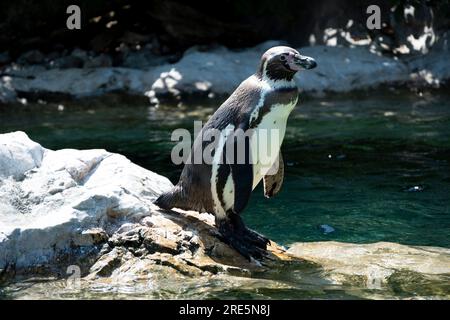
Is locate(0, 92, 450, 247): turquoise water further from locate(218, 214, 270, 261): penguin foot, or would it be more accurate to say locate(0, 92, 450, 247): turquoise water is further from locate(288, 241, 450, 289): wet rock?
locate(218, 214, 270, 261): penguin foot

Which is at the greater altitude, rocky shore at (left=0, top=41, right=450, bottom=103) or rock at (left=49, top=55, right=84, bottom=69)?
rock at (left=49, top=55, right=84, bottom=69)

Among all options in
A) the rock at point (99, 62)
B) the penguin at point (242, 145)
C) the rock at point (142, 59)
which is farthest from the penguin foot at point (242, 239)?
the rock at point (99, 62)

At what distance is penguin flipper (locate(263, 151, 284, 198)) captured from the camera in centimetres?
543

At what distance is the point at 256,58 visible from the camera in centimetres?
1309

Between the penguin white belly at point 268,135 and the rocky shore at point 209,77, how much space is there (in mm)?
7304

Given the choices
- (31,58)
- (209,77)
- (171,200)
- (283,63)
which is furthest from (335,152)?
(31,58)

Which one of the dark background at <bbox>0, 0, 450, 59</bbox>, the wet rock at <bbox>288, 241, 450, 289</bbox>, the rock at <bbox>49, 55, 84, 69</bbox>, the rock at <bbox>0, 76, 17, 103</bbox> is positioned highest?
the dark background at <bbox>0, 0, 450, 59</bbox>

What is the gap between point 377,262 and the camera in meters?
5.01

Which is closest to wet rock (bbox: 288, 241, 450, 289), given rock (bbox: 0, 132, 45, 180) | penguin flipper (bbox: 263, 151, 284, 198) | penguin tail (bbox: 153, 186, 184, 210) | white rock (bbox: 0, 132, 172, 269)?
penguin flipper (bbox: 263, 151, 284, 198)

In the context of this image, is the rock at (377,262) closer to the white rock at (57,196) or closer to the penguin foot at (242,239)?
the penguin foot at (242,239)

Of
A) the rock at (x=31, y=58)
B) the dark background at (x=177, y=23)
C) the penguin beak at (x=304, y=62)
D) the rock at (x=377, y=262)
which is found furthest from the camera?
the rock at (x=31, y=58)

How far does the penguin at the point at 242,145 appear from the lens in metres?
4.81

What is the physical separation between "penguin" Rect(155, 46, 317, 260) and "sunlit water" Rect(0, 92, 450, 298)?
0.78 m

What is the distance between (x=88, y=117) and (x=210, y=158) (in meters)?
6.85
